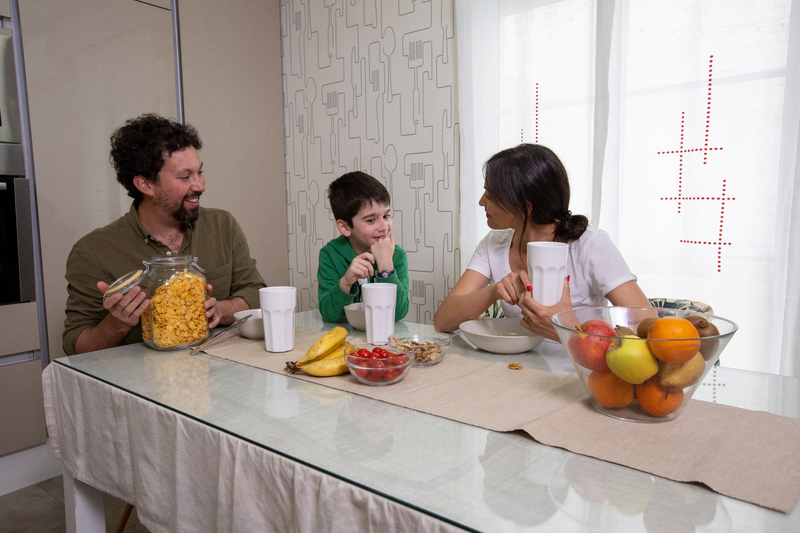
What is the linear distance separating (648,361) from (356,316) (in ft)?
2.79

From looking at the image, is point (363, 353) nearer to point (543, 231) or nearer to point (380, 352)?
point (380, 352)

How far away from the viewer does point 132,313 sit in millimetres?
1242

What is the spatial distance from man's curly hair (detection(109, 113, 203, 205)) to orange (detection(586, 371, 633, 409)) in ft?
4.75

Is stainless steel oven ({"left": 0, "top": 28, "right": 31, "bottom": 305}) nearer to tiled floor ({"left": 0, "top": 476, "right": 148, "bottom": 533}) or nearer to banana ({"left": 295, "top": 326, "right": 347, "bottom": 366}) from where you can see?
tiled floor ({"left": 0, "top": 476, "right": 148, "bottom": 533})

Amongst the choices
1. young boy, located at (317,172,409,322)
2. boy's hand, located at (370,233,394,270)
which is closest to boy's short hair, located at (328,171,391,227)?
young boy, located at (317,172,409,322)

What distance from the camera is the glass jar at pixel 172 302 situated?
123 centimetres

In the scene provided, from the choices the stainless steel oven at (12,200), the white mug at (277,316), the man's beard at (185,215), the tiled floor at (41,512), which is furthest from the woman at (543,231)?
the stainless steel oven at (12,200)

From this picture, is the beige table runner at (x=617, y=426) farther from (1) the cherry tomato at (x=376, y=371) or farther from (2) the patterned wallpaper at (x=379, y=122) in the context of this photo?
(2) the patterned wallpaper at (x=379, y=122)

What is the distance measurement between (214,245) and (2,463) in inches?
56.3

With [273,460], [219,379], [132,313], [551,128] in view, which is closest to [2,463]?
[132,313]

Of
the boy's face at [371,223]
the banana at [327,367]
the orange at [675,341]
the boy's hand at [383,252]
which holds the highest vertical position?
the boy's face at [371,223]

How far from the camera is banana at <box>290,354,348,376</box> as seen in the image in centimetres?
103

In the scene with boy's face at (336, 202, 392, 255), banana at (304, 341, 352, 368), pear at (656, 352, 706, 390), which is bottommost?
banana at (304, 341, 352, 368)

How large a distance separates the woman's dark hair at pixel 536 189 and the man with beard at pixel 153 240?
2.90 feet
